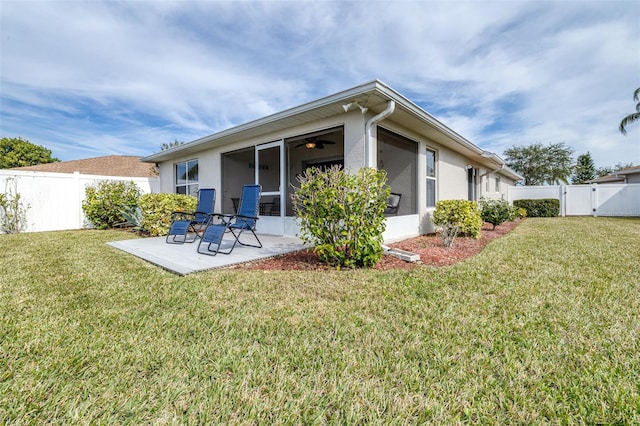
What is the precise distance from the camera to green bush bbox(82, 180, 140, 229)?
8.95m

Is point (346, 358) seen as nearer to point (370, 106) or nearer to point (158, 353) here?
point (158, 353)

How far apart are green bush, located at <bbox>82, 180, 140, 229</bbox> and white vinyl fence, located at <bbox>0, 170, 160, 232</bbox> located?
0.27 meters

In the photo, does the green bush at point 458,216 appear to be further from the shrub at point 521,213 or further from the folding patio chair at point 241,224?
the shrub at point 521,213

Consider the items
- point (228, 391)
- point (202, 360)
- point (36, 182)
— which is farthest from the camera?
point (36, 182)

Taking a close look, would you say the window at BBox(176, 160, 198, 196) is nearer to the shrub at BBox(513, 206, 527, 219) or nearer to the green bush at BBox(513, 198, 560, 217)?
the shrub at BBox(513, 206, 527, 219)

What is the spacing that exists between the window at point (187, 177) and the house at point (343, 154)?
0.11 feet

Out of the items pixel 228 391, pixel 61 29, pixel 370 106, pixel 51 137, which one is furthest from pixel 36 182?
pixel 51 137

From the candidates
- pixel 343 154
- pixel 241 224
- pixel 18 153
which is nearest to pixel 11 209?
Result: pixel 241 224

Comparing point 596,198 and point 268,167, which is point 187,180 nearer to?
point 268,167

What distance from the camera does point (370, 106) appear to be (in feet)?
16.3

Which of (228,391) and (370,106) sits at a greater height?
(370,106)

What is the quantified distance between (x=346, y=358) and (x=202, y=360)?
0.89 m

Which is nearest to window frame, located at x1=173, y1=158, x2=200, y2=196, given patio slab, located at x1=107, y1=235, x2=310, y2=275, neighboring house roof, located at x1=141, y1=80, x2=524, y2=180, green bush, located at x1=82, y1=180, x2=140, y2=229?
neighboring house roof, located at x1=141, y1=80, x2=524, y2=180

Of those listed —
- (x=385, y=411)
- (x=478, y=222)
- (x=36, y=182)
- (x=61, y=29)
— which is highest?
(x=61, y=29)
